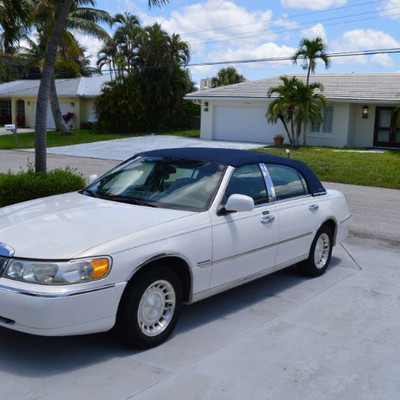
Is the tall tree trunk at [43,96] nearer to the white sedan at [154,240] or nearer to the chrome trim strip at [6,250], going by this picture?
the white sedan at [154,240]

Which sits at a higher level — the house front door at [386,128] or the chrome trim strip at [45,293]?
the house front door at [386,128]

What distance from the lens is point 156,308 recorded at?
445 cm

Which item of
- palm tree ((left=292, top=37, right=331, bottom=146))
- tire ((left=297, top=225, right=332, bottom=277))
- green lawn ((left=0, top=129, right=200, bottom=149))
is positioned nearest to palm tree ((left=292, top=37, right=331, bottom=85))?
palm tree ((left=292, top=37, right=331, bottom=146))

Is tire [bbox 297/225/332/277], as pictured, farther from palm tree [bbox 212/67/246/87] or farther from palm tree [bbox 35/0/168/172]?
palm tree [bbox 212/67/246/87]

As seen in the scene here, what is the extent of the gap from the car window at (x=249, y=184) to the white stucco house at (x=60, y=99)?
36.3m

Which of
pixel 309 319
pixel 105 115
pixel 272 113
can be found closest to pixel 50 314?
pixel 309 319

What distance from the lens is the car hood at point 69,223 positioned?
4.08m

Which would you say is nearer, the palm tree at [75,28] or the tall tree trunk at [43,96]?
the tall tree trunk at [43,96]

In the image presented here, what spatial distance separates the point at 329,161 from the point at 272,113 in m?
6.65

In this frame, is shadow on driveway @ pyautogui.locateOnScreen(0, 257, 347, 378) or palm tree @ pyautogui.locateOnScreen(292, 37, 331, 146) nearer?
shadow on driveway @ pyautogui.locateOnScreen(0, 257, 347, 378)

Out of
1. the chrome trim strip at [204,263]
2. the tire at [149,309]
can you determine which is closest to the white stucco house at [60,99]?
the chrome trim strip at [204,263]

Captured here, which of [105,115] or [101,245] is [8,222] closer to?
[101,245]

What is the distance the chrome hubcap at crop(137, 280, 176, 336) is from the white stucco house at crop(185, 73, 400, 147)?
22.7 meters

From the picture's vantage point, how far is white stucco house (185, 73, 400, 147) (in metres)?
27.1
